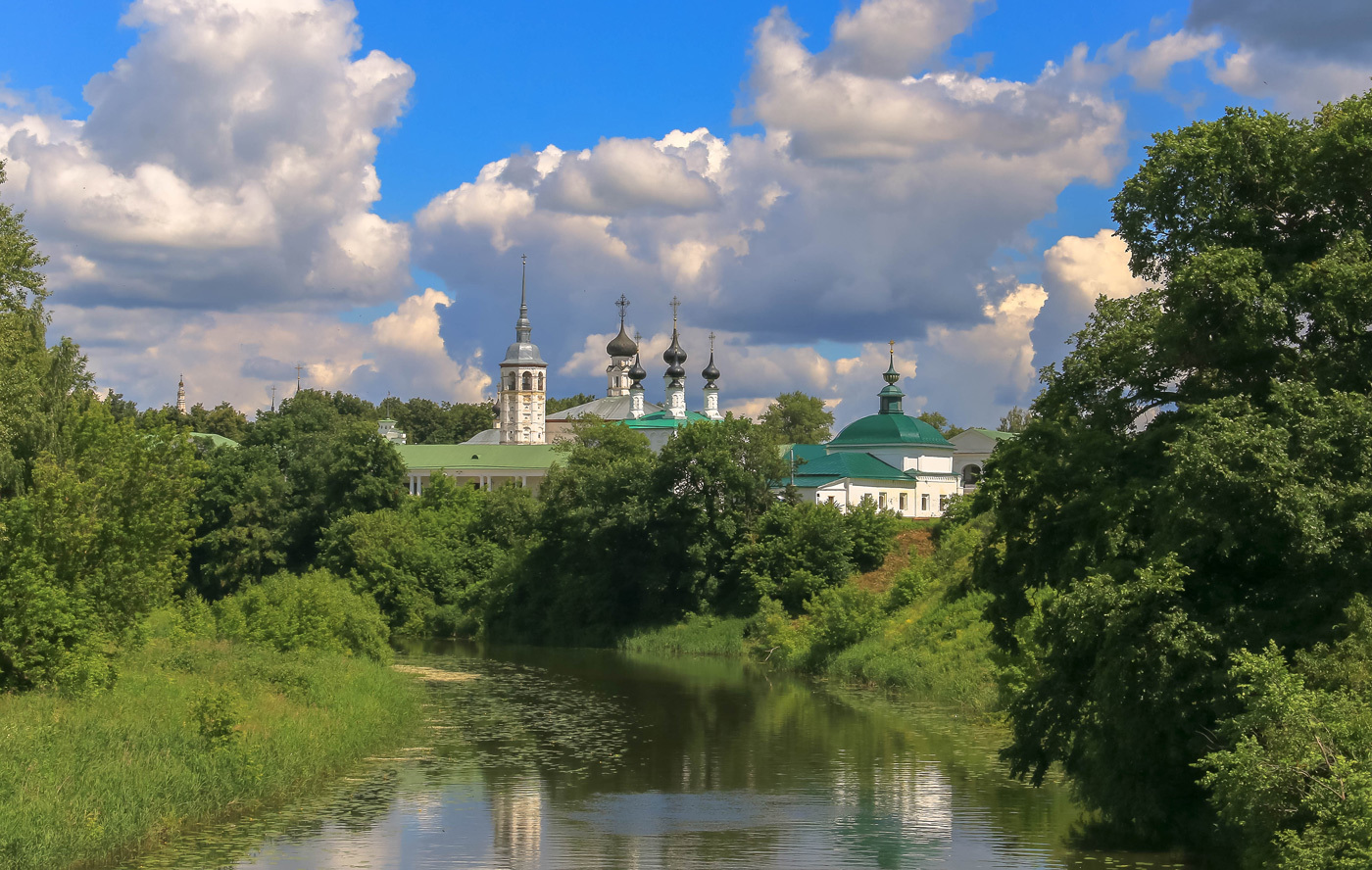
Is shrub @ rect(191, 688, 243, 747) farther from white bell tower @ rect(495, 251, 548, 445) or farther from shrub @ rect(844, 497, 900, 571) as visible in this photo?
white bell tower @ rect(495, 251, 548, 445)

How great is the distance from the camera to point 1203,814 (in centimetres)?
1867

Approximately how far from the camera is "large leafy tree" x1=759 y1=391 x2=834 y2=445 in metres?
145

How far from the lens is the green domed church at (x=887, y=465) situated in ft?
282

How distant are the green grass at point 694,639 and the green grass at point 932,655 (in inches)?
353

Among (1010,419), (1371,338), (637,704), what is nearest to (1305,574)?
(1371,338)

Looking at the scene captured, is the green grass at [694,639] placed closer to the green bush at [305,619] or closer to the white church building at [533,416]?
the green bush at [305,619]

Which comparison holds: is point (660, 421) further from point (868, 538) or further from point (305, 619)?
point (305, 619)

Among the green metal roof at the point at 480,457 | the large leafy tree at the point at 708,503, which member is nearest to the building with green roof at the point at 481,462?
the green metal roof at the point at 480,457

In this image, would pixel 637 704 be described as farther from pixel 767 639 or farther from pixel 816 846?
pixel 816 846

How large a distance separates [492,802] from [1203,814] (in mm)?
11531

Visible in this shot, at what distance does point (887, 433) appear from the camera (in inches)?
3595

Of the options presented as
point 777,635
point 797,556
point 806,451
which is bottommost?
point 777,635

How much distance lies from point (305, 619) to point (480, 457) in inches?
3286

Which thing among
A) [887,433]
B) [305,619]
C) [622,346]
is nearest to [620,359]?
[622,346]
